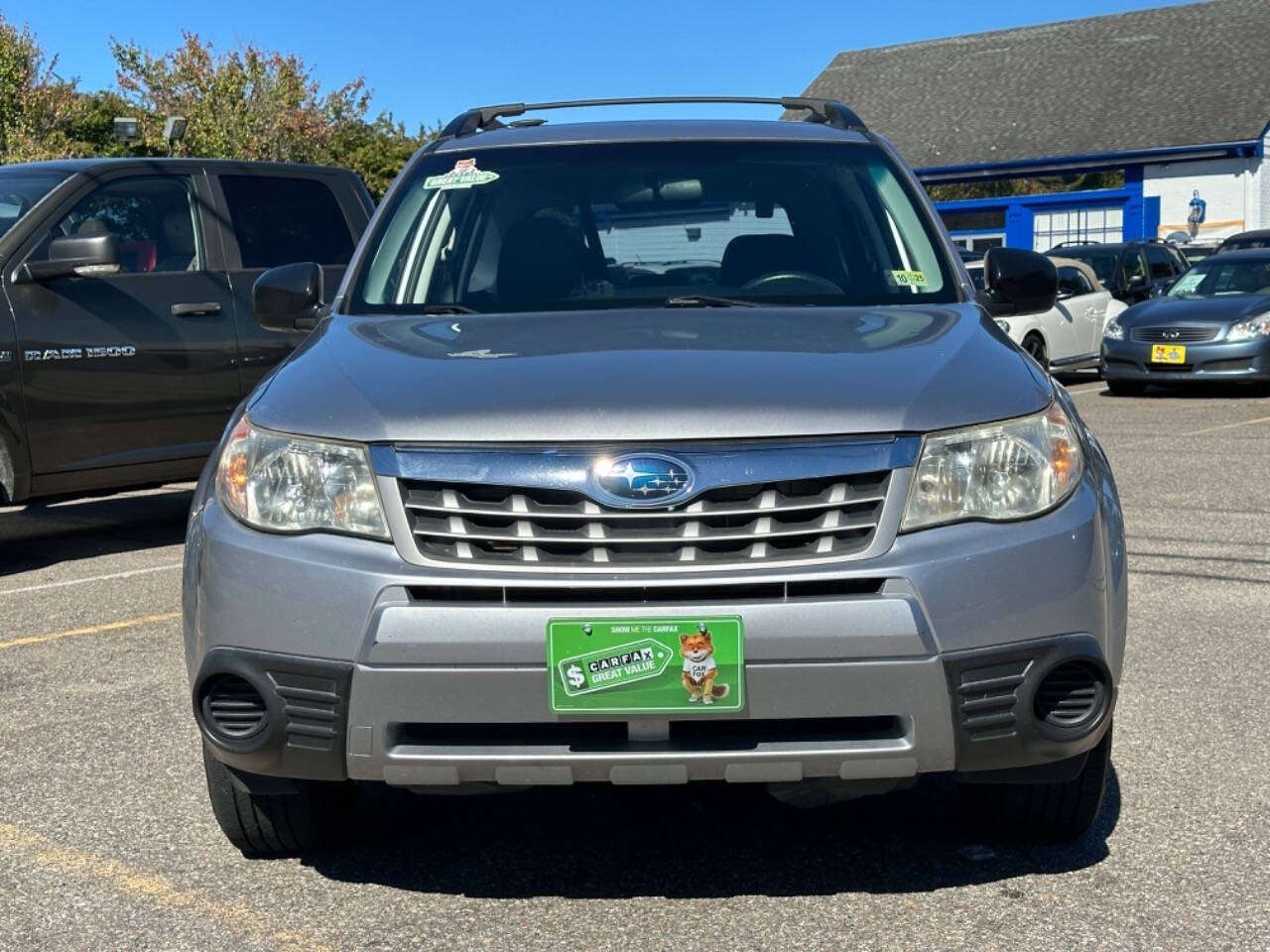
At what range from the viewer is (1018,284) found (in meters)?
4.97

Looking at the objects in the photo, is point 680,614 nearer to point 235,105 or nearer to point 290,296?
point 290,296

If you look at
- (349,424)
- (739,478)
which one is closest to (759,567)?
(739,478)

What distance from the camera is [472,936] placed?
3.56 m

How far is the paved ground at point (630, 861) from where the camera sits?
11.8ft

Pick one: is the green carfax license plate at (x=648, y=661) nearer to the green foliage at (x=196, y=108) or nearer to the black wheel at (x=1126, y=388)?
the black wheel at (x=1126, y=388)

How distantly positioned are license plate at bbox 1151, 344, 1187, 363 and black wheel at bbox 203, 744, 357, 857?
14705 mm

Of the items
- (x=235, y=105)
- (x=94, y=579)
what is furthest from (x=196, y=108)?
(x=94, y=579)

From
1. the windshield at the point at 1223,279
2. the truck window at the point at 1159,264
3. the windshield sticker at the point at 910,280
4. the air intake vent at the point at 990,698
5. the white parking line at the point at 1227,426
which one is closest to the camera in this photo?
the air intake vent at the point at 990,698

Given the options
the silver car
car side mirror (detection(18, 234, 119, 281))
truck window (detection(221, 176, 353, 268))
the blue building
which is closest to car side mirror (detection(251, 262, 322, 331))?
the silver car

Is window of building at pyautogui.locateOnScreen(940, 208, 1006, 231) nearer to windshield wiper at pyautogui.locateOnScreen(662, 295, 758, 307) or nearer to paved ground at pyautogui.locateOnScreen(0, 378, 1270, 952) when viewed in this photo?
→ paved ground at pyautogui.locateOnScreen(0, 378, 1270, 952)

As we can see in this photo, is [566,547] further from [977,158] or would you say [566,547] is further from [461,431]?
[977,158]

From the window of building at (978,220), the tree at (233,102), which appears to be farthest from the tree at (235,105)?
the window of building at (978,220)

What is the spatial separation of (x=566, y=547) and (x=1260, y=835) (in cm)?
188

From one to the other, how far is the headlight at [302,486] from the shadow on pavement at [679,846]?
89 cm
